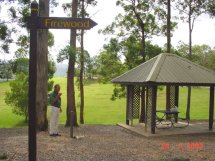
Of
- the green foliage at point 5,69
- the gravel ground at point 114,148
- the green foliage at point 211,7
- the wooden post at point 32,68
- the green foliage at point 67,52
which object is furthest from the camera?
the green foliage at point 211,7

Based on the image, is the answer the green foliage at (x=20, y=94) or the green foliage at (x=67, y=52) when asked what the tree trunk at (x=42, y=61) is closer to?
the green foliage at (x=67, y=52)

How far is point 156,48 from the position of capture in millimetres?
26422

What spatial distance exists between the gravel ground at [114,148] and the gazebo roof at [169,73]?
7.93 ft

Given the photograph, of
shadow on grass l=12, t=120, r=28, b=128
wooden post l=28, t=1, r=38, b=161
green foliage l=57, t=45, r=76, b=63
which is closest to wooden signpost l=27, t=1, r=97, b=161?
wooden post l=28, t=1, r=38, b=161

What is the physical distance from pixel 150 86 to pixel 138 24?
38.0 ft

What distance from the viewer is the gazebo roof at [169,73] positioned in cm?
1578

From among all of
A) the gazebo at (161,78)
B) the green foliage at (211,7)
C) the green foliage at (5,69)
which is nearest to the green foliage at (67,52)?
the gazebo at (161,78)

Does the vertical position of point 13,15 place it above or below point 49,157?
above

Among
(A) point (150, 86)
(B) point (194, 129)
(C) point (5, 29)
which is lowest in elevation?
(B) point (194, 129)

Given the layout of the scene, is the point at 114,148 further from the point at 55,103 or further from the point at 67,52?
the point at 67,52

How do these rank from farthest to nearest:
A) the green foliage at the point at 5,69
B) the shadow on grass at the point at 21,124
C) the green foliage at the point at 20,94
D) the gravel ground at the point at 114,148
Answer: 1. the green foliage at the point at 20,94
2. the shadow on grass at the point at 21,124
3. the green foliage at the point at 5,69
4. the gravel ground at the point at 114,148

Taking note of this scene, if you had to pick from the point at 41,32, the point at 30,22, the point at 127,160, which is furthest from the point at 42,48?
the point at 30,22

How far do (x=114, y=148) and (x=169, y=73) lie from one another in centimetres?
567

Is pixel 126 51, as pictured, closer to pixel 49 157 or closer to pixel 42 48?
pixel 42 48
